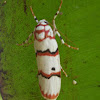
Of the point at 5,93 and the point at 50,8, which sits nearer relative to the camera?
the point at 50,8

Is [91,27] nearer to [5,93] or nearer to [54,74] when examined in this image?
[54,74]

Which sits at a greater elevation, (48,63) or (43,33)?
(43,33)

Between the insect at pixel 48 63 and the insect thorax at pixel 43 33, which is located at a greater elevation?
the insect thorax at pixel 43 33

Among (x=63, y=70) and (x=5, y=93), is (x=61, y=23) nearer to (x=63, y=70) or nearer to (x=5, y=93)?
(x=63, y=70)

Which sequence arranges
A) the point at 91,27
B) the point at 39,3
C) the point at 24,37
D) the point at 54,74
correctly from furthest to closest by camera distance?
1. the point at 24,37
2. the point at 39,3
3. the point at 91,27
4. the point at 54,74

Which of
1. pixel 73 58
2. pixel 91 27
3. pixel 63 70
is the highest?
pixel 91 27

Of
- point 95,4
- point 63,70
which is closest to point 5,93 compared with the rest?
point 63,70

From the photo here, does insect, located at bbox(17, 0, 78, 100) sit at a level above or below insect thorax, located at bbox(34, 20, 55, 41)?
below

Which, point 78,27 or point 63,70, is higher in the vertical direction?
point 78,27

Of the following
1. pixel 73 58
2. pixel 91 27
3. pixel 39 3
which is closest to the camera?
pixel 91 27
